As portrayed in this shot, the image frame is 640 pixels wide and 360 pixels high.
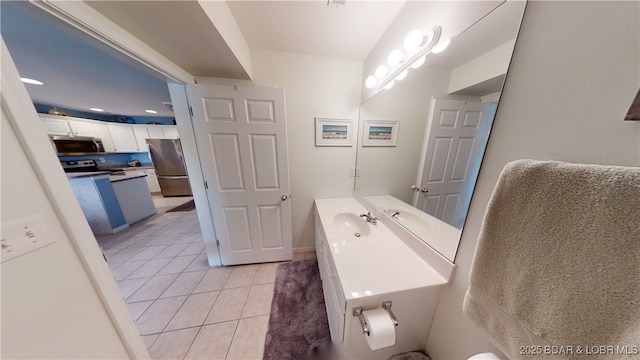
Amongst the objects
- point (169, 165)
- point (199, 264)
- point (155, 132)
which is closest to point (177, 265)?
point (199, 264)

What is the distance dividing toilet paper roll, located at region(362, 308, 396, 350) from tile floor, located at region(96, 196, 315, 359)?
3.05 feet

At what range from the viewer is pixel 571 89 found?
0.45m

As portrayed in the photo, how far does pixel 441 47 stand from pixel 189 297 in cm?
272

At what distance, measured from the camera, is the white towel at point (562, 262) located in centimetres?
33

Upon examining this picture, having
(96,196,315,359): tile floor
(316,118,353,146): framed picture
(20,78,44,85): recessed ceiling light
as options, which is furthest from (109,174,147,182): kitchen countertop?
(316,118,353,146): framed picture

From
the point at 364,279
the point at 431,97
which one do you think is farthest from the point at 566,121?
the point at 364,279

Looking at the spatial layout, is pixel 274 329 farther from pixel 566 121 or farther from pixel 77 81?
pixel 77 81

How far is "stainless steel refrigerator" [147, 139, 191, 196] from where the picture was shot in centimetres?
421

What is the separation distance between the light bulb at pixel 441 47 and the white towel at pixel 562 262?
75cm

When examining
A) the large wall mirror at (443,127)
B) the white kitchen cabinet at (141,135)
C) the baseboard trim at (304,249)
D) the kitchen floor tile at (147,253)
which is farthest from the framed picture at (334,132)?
the white kitchen cabinet at (141,135)

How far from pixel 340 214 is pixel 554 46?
1465 mm

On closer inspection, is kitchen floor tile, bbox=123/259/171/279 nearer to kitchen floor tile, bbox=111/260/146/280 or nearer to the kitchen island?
kitchen floor tile, bbox=111/260/146/280

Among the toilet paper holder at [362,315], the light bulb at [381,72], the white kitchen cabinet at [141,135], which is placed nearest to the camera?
the toilet paper holder at [362,315]

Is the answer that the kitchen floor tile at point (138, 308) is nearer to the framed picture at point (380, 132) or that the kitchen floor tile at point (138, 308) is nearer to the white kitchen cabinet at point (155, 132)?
the framed picture at point (380, 132)
